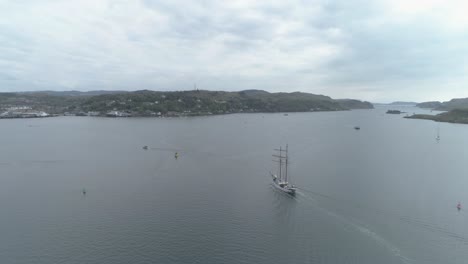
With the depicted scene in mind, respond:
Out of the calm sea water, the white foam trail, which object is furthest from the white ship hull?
the white foam trail

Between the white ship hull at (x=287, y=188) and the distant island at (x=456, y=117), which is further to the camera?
the distant island at (x=456, y=117)

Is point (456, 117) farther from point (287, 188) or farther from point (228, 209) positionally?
point (228, 209)

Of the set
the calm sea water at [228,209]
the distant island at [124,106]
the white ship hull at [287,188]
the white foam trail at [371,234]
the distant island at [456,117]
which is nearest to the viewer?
the white foam trail at [371,234]

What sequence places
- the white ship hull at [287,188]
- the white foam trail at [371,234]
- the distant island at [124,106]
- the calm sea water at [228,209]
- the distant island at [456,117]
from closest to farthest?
the white foam trail at [371,234] < the calm sea water at [228,209] < the white ship hull at [287,188] < the distant island at [456,117] < the distant island at [124,106]

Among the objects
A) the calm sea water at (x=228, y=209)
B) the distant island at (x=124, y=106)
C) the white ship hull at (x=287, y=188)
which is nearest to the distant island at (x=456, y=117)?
the calm sea water at (x=228, y=209)

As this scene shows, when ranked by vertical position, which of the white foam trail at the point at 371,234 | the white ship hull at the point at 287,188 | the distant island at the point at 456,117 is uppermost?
the distant island at the point at 456,117

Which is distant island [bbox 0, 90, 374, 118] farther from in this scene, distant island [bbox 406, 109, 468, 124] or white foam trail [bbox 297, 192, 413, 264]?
white foam trail [bbox 297, 192, 413, 264]

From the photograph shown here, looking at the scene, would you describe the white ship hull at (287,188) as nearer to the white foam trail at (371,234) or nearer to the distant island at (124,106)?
the white foam trail at (371,234)

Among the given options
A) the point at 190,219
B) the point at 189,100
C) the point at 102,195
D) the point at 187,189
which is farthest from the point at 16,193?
the point at 189,100
